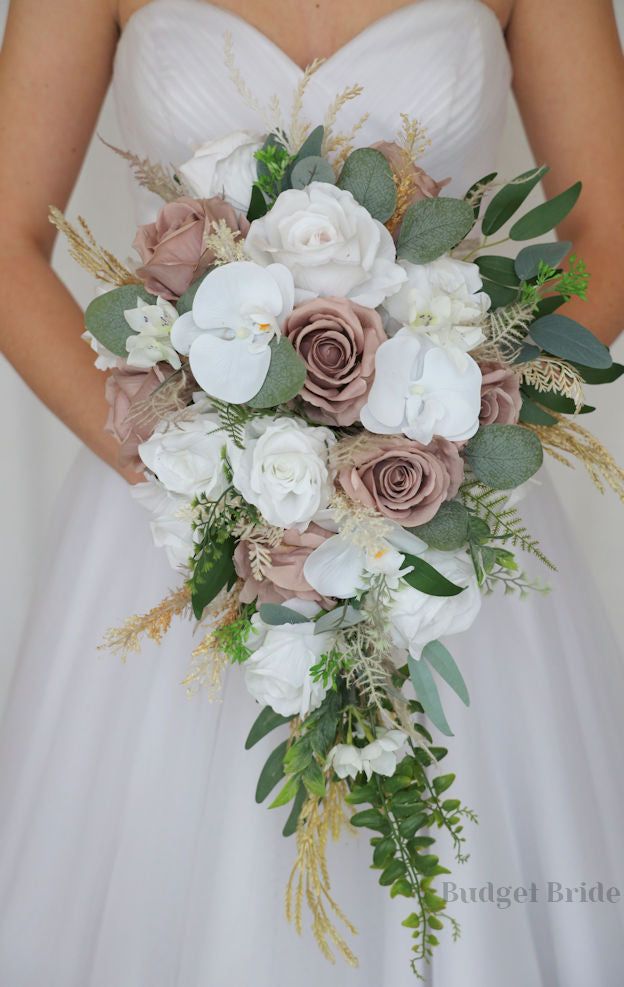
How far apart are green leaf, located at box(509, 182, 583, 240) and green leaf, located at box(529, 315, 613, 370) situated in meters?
0.09

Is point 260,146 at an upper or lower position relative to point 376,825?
upper

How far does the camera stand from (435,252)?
774 millimetres

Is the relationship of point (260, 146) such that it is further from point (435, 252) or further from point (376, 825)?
point (376, 825)

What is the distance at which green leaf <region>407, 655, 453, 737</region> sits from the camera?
0.77 metres

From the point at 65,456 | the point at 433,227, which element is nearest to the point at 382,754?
the point at 433,227

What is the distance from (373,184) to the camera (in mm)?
780

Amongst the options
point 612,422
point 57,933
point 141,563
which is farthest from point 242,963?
point 612,422

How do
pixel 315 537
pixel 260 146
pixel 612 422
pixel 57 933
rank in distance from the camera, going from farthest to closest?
pixel 612 422, pixel 57 933, pixel 260 146, pixel 315 537

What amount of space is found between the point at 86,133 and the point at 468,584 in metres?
0.81

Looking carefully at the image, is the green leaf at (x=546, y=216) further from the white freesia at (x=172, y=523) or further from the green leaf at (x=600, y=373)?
the white freesia at (x=172, y=523)

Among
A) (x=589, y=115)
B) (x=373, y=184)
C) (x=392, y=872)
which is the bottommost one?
(x=392, y=872)

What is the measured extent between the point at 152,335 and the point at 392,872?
0.48 meters

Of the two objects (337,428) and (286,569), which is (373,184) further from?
(286,569)

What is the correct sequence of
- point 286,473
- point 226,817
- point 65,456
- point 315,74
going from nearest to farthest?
1. point 286,473
2. point 226,817
3. point 315,74
4. point 65,456
